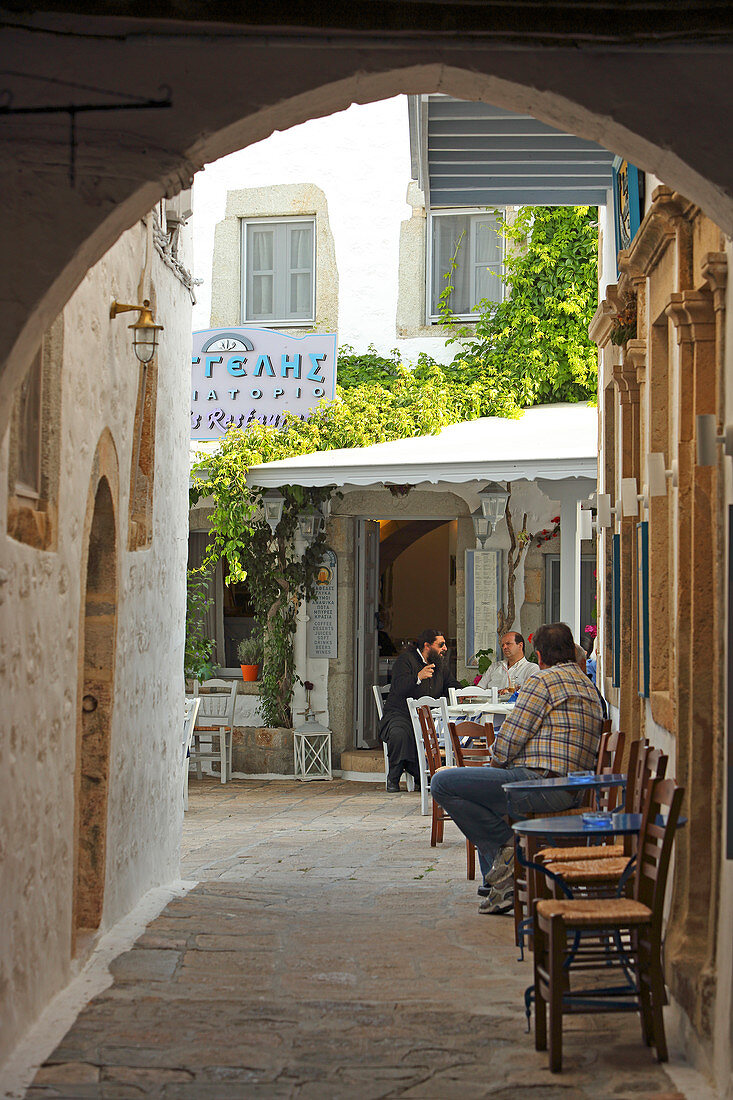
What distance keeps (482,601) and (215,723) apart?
3044 mm

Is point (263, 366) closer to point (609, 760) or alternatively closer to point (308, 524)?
point (308, 524)

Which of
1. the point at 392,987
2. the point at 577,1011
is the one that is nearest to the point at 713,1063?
the point at 577,1011

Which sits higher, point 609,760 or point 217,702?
point 609,760

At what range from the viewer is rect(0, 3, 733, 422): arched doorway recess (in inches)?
118

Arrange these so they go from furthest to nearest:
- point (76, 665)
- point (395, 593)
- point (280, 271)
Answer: point (395, 593) < point (280, 271) < point (76, 665)

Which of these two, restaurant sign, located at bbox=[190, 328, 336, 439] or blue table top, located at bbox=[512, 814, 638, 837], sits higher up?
restaurant sign, located at bbox=[190, 328, 336, 439]

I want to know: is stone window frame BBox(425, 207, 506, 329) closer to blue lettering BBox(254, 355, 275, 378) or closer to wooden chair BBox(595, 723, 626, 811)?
blue lettering BBox(254, 355, 275, 378)

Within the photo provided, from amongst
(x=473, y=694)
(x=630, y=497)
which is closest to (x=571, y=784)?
(x=630, y=497)

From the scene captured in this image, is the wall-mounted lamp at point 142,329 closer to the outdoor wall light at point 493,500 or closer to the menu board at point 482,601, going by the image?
the outdoor wall light at point 493,500

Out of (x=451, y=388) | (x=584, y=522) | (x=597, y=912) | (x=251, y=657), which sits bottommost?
(x=597, y=912)

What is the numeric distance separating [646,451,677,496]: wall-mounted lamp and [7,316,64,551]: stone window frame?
2410 millimetres

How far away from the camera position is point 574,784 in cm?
529

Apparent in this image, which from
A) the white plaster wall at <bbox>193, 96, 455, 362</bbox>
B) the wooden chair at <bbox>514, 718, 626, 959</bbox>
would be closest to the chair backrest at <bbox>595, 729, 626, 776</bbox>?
the wooden chair at <bbox>514, 718, 626, 959</bbox>

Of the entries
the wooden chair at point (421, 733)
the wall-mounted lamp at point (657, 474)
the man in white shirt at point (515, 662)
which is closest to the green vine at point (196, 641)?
the wooden chair at point (421, 733)
